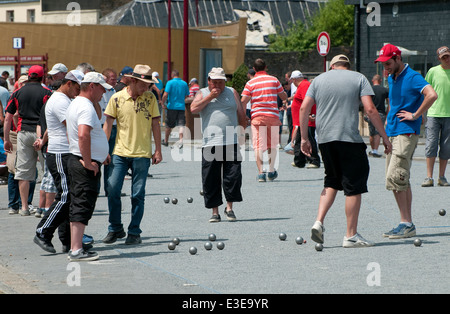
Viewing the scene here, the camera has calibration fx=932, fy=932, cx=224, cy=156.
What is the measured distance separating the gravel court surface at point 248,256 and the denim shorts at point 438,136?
98 cm

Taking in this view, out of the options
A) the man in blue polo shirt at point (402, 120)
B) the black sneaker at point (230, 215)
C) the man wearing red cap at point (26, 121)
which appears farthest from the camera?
the man wearing red cap at point (26, 121)

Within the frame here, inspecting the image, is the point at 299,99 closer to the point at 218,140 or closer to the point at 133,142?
the point at 218,140

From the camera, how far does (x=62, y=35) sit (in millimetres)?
46156

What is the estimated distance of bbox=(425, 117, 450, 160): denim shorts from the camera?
1384 centimetres

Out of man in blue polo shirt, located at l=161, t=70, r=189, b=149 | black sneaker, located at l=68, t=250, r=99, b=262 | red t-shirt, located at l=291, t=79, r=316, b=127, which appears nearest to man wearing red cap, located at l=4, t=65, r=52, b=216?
black sneaker, located at l=68, t=250, r=99, b=262

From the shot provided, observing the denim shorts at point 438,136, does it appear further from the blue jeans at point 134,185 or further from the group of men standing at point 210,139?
the blue jeans at point 134,185

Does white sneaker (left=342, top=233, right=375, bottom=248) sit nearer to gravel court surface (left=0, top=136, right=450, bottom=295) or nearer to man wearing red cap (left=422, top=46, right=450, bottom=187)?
gravel court surface (left=0, top=136, right=450, bottom=295)

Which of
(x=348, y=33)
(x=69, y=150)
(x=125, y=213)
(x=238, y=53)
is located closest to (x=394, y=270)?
(x=69, y=150)

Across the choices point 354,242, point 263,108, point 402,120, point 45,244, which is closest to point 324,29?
point 263,108

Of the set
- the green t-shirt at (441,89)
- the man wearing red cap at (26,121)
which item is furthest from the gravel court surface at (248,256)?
the green t-shirt at (441,89)

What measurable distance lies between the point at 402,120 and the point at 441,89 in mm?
4442

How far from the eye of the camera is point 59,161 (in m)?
8.80

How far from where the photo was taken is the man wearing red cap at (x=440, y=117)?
13.7m

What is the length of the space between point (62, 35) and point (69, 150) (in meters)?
38.6
